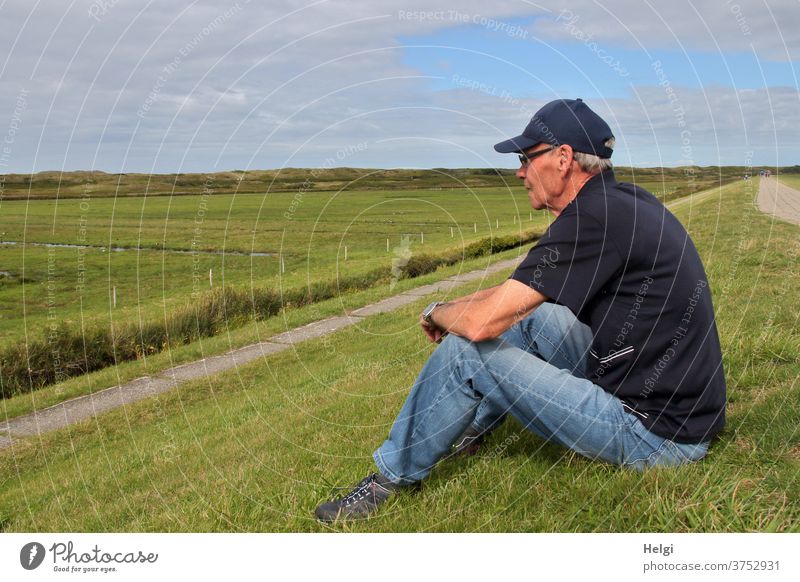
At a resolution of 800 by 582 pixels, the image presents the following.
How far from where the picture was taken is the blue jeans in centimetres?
340

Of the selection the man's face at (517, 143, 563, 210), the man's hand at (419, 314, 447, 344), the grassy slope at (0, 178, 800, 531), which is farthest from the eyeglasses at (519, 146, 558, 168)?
the grassy slope at (0, 178, 800, 531)

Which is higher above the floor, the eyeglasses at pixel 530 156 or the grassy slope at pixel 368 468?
the eyeglasses at pixel 530 156

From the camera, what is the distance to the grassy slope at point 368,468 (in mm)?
3354

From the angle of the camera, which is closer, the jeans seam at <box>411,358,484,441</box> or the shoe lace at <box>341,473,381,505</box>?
the jeans seam at <box>411,358,484,441</box>

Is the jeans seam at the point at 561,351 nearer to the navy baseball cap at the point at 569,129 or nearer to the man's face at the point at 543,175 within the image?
the man's face at the point at 543,175

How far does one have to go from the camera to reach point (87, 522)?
4980 mm

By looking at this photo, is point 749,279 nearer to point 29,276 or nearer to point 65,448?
point 65,448

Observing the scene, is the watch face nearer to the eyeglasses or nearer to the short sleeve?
the short sleeve

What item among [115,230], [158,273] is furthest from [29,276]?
[115,230]

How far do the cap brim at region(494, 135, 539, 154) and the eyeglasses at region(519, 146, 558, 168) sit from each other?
1.9 inches

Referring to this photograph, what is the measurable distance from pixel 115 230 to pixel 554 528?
77.4 m

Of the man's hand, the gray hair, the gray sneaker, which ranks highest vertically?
the gray hair
